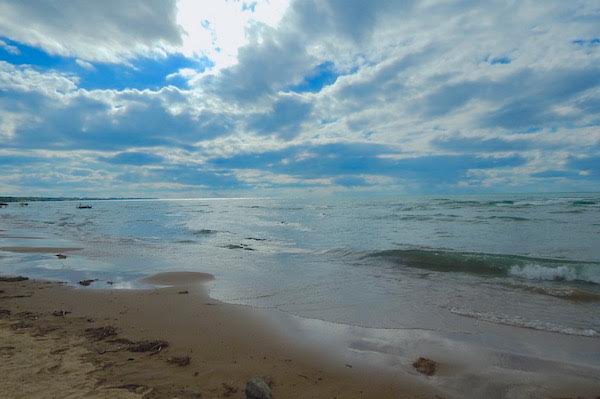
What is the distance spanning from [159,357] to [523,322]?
6.89m

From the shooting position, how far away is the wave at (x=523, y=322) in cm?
651

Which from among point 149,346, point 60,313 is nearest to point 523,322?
point 149,346

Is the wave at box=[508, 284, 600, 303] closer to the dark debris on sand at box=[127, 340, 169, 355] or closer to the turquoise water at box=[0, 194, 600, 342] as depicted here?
the turquoise water at box=[0, 194, 600, 342]

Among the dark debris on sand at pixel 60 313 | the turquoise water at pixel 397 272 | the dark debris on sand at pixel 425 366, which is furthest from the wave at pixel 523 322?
the dark debris on sand at pixel 60 313

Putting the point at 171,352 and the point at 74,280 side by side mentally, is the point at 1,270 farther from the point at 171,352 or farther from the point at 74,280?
the point at 171,352

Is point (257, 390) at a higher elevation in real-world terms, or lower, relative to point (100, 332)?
higher


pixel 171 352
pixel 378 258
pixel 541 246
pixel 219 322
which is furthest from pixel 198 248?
pixel 541 246

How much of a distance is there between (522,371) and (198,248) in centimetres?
1712

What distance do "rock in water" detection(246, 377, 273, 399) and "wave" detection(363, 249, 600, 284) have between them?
10.5 m

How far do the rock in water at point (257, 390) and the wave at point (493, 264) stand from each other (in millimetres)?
→ 10490

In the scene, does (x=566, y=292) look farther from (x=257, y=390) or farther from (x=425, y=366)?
(x=257, y=390)

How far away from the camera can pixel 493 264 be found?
12906mm

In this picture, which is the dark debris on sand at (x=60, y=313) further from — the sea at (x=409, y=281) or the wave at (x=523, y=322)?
the wave at (x=523, y=322)

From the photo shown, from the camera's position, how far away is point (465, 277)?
11648mm
